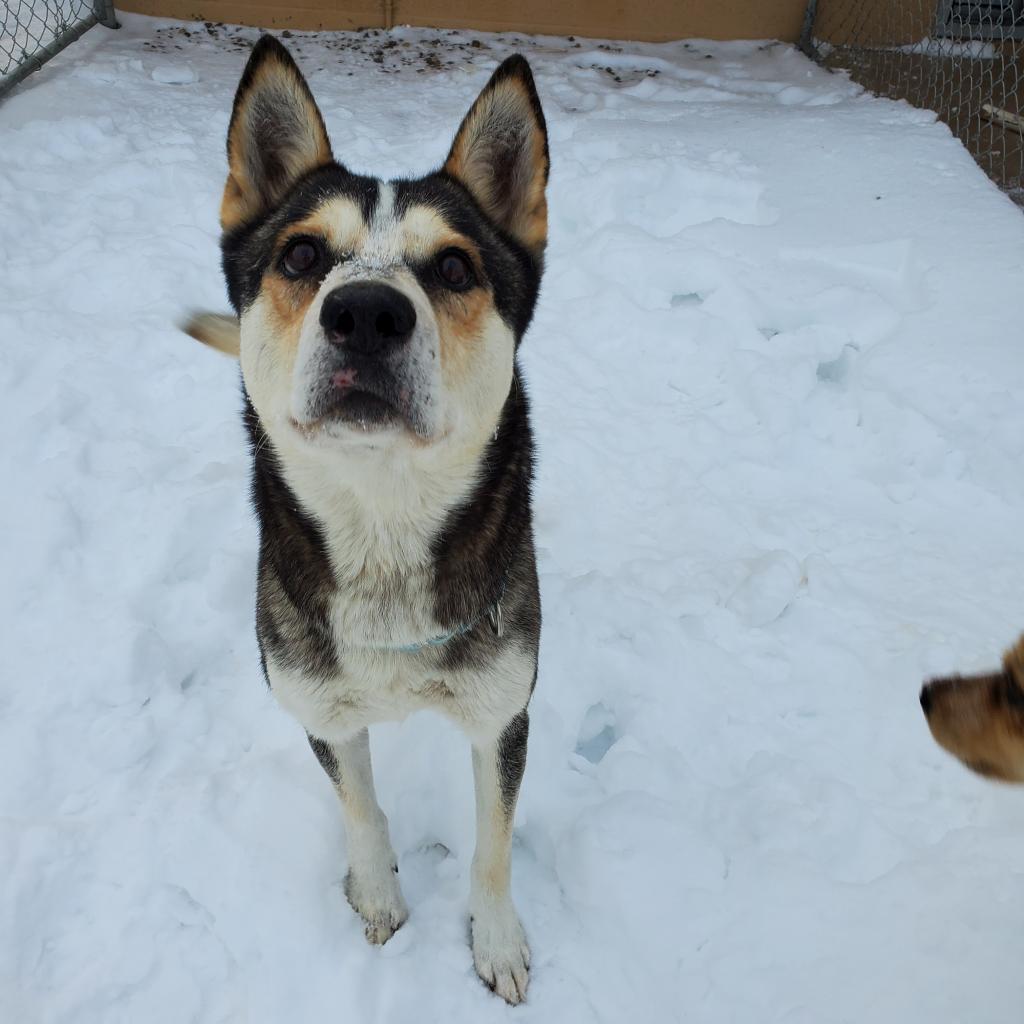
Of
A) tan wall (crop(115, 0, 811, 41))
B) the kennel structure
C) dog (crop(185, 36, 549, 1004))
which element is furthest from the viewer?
tan wall (crop(115, 0, 811, 41))

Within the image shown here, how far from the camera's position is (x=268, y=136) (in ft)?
6.70

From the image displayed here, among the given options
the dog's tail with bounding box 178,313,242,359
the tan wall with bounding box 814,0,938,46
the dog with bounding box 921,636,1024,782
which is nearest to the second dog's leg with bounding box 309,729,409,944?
the dog's tail with bounding box 178,313,242,359

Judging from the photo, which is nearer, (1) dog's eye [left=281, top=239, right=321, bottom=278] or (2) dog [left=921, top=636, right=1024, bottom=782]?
(2) dog [left=921, top=636, right=1024, bottom=782]

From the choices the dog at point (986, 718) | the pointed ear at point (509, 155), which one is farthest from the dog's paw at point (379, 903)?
the pointed ear at point (509, 155)

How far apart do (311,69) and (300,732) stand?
6123 mm

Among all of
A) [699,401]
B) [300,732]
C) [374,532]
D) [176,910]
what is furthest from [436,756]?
[699,401]

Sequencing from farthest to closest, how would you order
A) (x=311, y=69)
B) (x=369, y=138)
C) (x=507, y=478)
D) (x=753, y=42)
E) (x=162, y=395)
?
(x=753, y=42), (x=311, y=69), (x=369, y=138), (x=162, y=395), (x=507, y=478)

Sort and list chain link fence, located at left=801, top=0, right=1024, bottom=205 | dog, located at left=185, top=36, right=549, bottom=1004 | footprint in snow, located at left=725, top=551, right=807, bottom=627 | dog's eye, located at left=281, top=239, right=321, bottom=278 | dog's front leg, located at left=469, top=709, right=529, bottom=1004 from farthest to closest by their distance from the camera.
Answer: chain link fence, located at left=801, top=0, right=1024, bottom=205
footprint in snow, located at left=725, top=551, right=807, bottom=627
dog's front leg, located at left=469, top=709, right=529, bottom=1004
dog's eye, located at left=281, top=239, right=321, bottom=278
dog, located at left=185, top=36, right=549, bottom=1004

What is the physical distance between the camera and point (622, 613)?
9.56 ft

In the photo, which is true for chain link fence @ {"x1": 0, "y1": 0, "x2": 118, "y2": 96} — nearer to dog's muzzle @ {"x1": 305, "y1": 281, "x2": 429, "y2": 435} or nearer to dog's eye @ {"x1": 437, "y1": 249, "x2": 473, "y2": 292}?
dog's eye @ {"x1": 437, "y1": 249, "x2": 473, "y2": 292}

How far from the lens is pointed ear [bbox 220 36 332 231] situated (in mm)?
1880

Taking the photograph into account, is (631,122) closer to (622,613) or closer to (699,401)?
(699,401)

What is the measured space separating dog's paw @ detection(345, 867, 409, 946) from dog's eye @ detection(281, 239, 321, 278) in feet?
5.05

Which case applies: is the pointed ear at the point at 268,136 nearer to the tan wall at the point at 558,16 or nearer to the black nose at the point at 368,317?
the black nose at the point at 368,317
